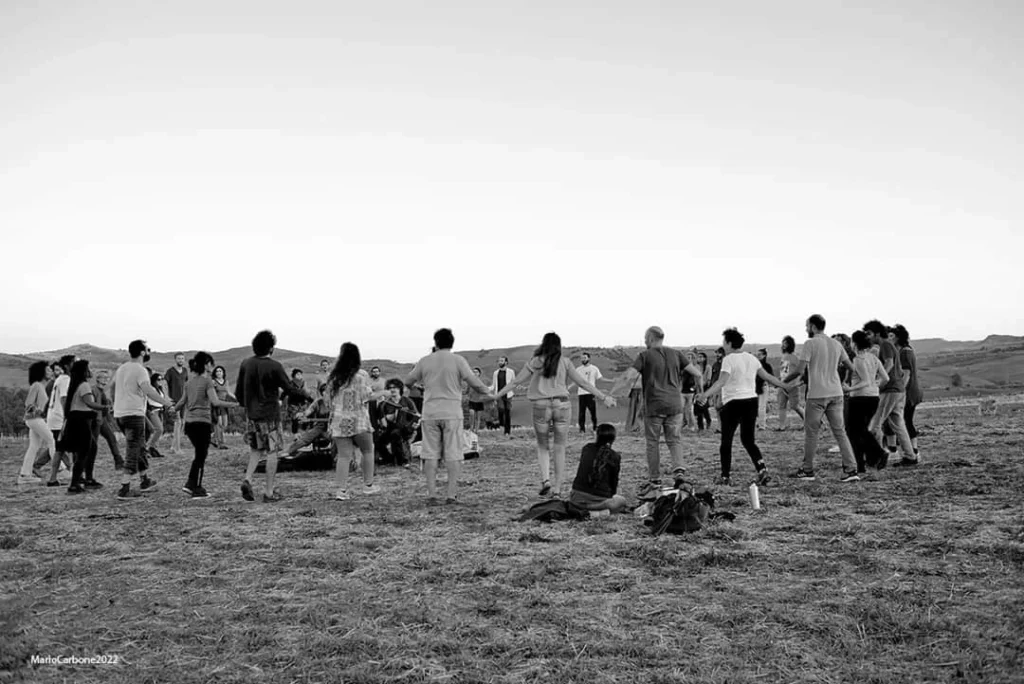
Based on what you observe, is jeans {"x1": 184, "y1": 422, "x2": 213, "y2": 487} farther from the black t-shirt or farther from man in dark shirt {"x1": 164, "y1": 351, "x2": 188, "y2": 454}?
man in dark shirt {"x1": 164, "y1": 351, "x2": 188, "y2": 454}

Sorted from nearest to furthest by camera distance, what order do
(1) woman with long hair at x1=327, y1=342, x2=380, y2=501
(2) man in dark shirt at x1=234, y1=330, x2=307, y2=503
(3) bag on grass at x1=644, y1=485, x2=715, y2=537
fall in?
(3) bag on grass at x1=644, y1=485, x2=715, y2=537 < (2) man in dark shirt at x1=234, y1=330, x2=307, y2=503 < (1) woman with long hair at x1=327, y1=342, x2=380, y2=501

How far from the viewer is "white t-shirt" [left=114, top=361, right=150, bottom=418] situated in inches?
411

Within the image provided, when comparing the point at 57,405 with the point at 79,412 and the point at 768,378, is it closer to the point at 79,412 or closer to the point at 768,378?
the point at 79,412

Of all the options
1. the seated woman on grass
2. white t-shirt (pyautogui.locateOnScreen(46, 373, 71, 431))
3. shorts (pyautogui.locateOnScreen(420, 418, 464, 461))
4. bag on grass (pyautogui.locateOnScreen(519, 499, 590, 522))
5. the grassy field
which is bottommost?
the grassy field

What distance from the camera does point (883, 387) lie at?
1126 cm

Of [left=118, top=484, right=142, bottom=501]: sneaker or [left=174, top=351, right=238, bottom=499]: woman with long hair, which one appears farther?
[left=118, top=484, right=142, bottom=501]: sneaker

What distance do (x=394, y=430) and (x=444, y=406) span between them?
4.30 m

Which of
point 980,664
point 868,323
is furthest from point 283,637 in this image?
point 868,323

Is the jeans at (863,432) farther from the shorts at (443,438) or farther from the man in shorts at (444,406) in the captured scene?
the shorts at (443,438)

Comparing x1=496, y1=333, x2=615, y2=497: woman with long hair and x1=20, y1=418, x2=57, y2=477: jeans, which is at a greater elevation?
x1=496, y1=333, x2=615, y2=497: woman with long hair

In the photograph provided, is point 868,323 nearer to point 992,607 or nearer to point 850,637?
point 992,607

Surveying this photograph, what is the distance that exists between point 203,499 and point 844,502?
26.5 ft

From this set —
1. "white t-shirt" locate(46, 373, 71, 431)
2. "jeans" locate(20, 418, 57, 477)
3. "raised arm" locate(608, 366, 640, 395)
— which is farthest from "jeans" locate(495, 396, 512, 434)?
"jeans" locate(20, 418, 57, 477)

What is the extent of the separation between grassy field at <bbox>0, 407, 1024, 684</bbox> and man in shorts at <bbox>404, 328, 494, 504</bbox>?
2.14 ft
